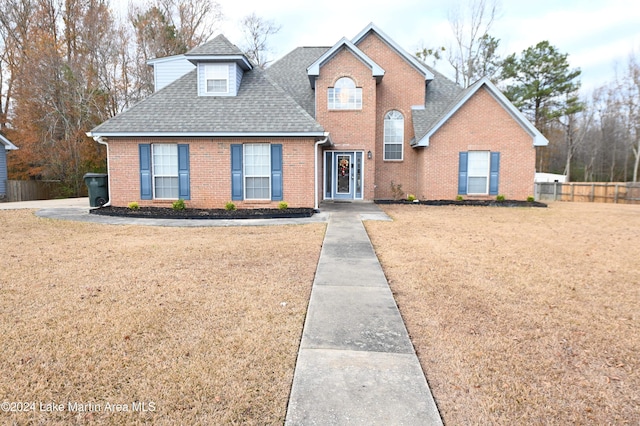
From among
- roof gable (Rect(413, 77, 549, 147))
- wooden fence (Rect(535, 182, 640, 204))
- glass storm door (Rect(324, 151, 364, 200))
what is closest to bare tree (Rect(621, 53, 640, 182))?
wooden fence (Rect(535, 182, 640, 204))

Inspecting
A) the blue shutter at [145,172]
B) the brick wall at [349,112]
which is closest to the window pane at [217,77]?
the blue shutter at [145,172]

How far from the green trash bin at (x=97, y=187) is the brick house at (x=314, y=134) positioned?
3.93 feet

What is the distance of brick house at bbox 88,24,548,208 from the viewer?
503 inches

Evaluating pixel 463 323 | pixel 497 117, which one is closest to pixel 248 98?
pixel 497 117

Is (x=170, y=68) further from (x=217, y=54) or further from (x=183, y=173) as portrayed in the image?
(x=183, y=173)

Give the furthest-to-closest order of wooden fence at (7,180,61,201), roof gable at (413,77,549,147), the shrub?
wooden fence at (7,180,61,201) → roof gable at (413,77,549,147) → the shrub

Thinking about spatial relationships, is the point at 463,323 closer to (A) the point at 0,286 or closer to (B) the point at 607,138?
(A) the point at 0,286

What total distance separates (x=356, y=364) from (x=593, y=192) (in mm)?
26302

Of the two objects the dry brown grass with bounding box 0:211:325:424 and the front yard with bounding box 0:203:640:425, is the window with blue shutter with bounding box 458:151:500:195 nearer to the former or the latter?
the front yard with bounding box 0:203:640:425

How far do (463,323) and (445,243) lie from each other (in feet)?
14.4

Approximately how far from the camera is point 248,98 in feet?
45.2

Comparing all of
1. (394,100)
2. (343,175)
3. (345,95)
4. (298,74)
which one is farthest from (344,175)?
(298,74)

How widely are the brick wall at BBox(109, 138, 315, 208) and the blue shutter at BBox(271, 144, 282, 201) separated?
138 mm

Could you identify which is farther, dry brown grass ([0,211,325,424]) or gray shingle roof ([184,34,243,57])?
gray shingle roof ([184,34,243,57])
